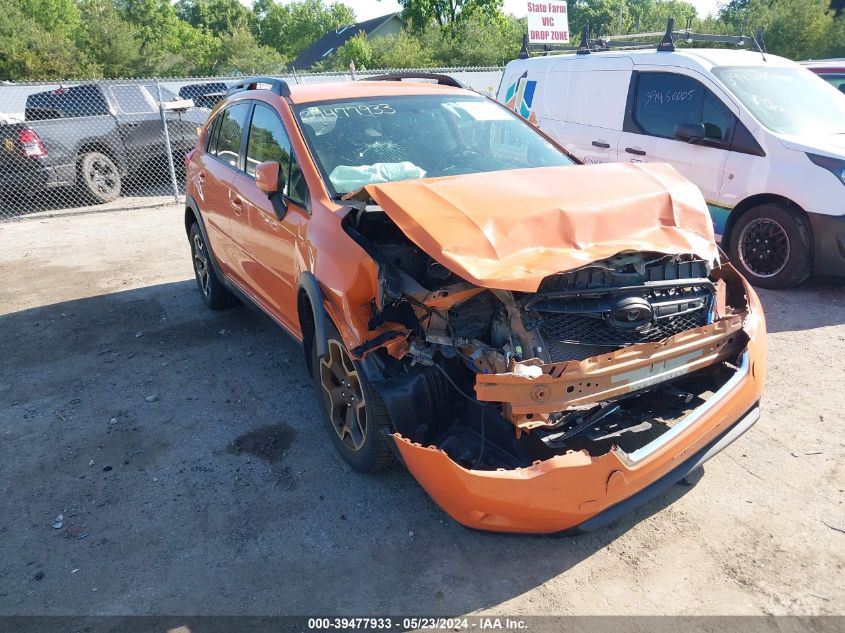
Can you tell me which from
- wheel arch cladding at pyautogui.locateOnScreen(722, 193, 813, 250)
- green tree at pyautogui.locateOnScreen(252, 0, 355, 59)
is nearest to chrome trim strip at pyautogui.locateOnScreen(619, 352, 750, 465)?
wheel arch cladding at pyautogui.locateOnScreen(722, 193, 813, 250)

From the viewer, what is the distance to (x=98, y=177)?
11562mm

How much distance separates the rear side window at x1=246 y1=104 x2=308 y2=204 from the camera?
3.81 metres

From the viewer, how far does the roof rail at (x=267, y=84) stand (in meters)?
4.28

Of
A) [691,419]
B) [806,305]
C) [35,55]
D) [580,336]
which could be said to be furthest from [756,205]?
[35,55]

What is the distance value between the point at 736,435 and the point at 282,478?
228 cm

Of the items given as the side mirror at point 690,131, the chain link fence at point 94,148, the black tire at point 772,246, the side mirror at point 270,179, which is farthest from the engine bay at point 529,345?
the chain link fence at point 94,148

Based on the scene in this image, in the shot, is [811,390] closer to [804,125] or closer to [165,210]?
[804,125]

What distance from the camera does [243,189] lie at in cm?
459

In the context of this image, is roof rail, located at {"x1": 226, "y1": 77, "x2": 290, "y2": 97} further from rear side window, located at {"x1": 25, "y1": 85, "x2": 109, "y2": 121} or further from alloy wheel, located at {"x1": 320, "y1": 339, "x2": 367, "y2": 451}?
rear side window, located at {"x1": 25, "y1": 85, "x2": 109, "y2": 121}

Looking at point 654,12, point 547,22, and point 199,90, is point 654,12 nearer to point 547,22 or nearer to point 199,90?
point 547,22

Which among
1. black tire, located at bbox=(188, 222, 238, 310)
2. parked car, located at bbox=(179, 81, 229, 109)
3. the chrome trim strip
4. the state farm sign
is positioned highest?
the state farm sign

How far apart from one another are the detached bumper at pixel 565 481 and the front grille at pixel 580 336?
0.42 m

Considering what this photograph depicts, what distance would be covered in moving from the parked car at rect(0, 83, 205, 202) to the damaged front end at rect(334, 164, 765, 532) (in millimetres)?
8861

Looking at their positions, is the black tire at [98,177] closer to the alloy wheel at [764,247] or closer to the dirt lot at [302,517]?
the dirt lot at [302,517]
